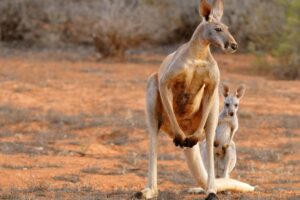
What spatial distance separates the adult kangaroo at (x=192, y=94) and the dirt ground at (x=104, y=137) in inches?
22.9

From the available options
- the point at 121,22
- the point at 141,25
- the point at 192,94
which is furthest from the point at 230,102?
the point at 141,25

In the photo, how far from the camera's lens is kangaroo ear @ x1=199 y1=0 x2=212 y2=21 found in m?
6.14

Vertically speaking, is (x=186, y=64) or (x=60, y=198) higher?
(x=186, y=64)

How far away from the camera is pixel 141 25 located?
2142 cm

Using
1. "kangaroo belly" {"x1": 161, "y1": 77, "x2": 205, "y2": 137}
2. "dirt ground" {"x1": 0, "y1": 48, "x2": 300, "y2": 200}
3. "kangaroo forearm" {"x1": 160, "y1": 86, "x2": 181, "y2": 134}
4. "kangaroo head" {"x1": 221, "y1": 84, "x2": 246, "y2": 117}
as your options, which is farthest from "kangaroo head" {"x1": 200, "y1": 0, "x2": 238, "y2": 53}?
"kangaroo head" {"x1": 221, "y1": 84, "x2": 246, "y2": 117}

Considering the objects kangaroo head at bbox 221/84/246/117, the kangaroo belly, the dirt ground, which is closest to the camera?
the kangaroo belly

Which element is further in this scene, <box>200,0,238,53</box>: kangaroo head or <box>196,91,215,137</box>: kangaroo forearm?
<box>196,91,215,137</box>: kangaroo forearm

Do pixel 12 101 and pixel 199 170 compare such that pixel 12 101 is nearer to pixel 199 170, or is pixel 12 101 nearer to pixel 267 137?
pixel 267 137

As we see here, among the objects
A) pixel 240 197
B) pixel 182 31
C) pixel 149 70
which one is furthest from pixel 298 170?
pixel 182 31

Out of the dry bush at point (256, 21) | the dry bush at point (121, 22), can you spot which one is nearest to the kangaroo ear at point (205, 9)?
the dry bush at point (256, 21)

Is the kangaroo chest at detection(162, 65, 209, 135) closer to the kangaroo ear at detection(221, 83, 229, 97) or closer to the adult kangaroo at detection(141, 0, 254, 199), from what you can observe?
the adult kangaroo at detection(141, 0, 254, 199)

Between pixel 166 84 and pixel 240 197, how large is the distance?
4.51ft

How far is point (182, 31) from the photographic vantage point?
24.0 meters

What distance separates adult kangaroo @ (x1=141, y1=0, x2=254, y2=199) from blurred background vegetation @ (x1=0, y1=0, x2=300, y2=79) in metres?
12.6
